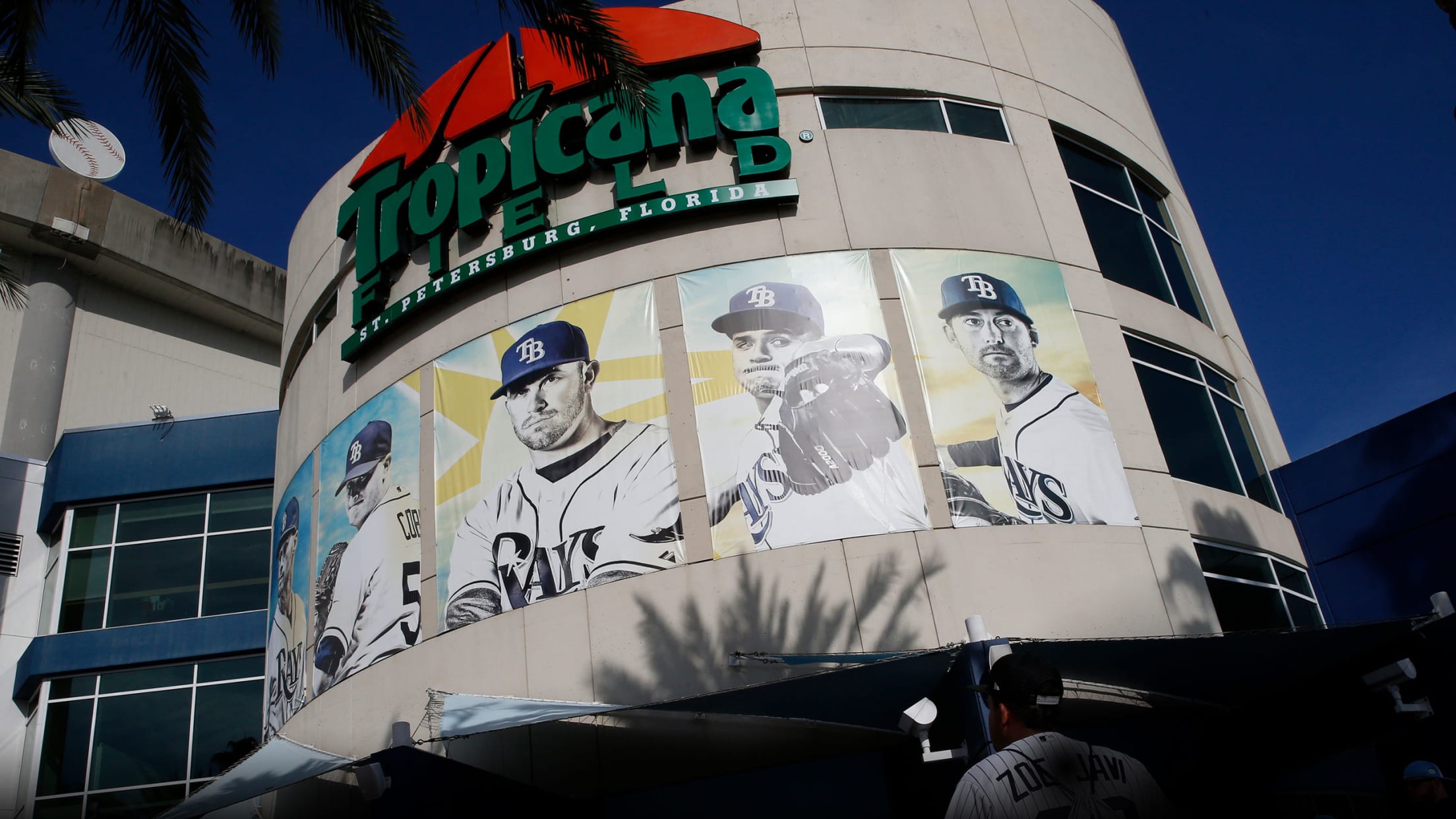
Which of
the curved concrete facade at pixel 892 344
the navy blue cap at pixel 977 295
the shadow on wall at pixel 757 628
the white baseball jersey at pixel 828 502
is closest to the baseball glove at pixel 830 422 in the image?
the white baseball jersey at pixel 828 502

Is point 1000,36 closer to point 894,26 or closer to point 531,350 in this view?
point 894,26

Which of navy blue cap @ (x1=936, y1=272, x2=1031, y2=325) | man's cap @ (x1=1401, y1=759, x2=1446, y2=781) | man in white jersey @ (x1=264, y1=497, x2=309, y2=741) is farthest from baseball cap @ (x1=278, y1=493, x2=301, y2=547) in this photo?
man's cap @ (x1=1401, y1=759, x2=1446, y2=781)

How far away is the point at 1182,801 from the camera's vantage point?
12953mm

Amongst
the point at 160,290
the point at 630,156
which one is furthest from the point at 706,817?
the point at 160,290

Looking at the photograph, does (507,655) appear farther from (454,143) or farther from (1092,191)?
(1092,191)

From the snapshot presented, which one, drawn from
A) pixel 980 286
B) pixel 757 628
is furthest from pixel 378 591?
pixel 980 286

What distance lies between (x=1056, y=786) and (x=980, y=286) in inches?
504

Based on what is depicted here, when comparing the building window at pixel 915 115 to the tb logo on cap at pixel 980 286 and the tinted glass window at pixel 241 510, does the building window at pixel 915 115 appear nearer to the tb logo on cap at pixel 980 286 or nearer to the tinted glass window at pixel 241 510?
the tb logo on cap at pixel 980 286

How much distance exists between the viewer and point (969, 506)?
44.7 feet

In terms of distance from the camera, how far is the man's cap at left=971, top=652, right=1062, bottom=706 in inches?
134

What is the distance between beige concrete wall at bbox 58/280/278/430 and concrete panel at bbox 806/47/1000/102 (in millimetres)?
23394

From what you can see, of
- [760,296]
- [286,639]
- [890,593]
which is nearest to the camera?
[890,593]

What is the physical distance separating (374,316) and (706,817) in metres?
9.80

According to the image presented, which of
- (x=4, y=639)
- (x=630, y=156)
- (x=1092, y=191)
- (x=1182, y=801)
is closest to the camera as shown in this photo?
(x=1182, y=801)
